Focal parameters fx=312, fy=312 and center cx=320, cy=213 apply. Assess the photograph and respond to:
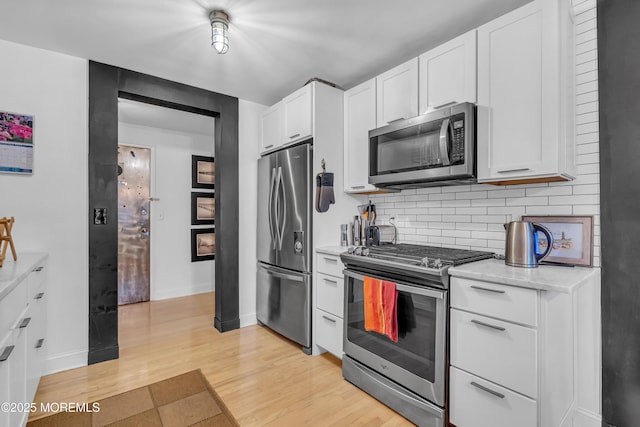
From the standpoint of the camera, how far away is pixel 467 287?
1628mm

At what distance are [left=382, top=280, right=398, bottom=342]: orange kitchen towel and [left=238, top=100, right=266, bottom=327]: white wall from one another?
1.92 meters

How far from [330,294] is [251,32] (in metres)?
2.03

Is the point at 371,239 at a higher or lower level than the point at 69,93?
lower

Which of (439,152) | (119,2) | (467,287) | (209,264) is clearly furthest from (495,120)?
(209,264)

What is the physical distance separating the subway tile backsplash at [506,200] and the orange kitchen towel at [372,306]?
2.59 ft

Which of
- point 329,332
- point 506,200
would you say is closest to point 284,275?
point 329,332

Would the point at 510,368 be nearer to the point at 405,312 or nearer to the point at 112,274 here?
the point at 405,312

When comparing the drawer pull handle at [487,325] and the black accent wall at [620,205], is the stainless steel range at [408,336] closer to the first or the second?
the drawer pull handle at [487,325]

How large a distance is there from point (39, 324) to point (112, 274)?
2.14 ft

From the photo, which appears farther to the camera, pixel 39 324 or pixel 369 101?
pixel 369 101

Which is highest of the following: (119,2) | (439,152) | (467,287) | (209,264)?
(119,2)

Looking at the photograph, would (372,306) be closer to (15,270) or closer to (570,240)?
(570,240)

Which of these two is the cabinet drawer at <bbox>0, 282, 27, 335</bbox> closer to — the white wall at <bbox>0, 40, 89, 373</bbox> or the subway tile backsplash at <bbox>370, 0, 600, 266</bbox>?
the white wall at <bbox>0, 40, 89, 373</bbox>

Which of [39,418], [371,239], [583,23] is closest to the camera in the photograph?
[583,23]
